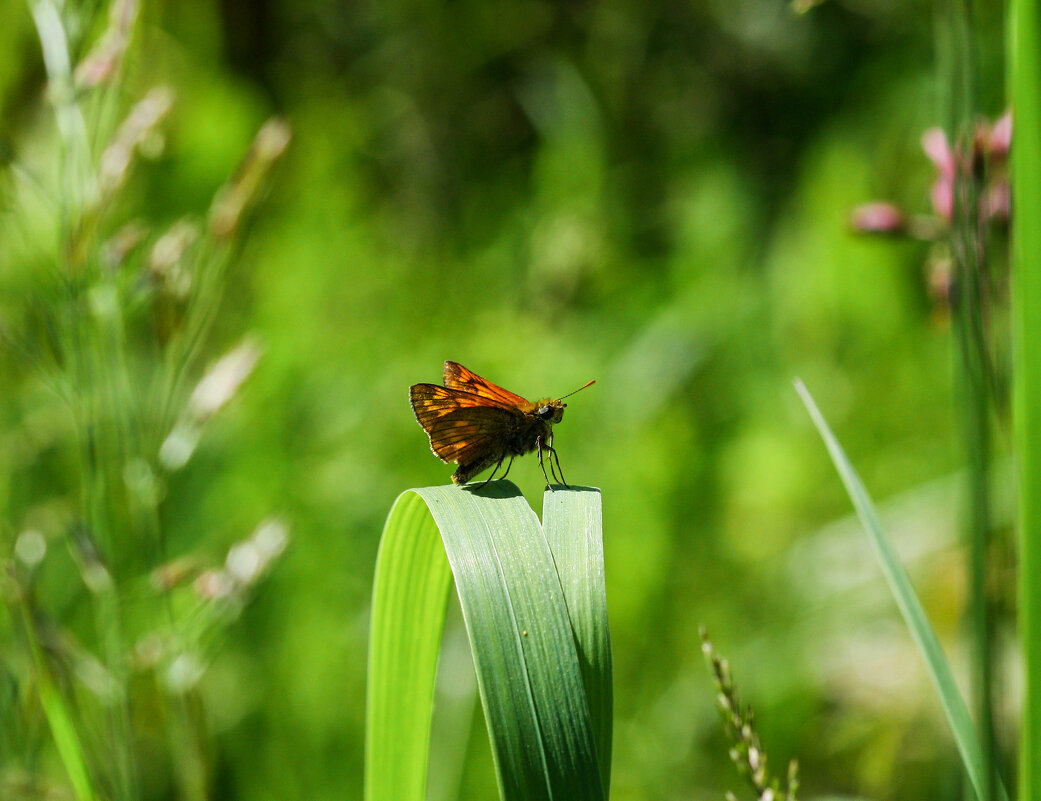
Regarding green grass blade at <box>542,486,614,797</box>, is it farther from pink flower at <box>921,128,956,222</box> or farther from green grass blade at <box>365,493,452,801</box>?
pink flower at <box>921,128,956,222</box>

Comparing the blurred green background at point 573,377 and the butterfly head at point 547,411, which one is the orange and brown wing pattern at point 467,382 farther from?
the blurred green background at point 573,377

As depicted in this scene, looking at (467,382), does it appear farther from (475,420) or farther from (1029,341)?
(1029,341)

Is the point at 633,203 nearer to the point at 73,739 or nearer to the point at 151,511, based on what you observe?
the point at 151,511

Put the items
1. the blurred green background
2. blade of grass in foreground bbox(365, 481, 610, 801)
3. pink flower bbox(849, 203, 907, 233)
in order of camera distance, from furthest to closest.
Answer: the blurred green background < pink flower bbox(849, 203, 907, 233) < blade of grass in foreground bbox(365, 481, 610, 801)

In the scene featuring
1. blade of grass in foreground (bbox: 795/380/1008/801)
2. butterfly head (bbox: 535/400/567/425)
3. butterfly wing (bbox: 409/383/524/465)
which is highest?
butterfly head (bbox: 535/400/567/425)

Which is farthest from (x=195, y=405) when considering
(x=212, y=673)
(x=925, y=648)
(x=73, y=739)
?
(x=212, y=673)

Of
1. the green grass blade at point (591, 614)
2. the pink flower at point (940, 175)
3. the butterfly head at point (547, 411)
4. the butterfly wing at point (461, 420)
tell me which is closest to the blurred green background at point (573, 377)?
the pink flower at point (940, 175)

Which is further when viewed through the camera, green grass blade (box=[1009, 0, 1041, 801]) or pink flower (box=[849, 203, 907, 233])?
pink flower (box=[849, 203, 907, 233])

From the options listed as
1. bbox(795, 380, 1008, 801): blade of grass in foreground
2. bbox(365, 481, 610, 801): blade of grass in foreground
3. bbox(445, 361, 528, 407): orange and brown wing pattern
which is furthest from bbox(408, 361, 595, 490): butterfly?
bbox(795, 380, 1008, 801): blade of grass in foreground
